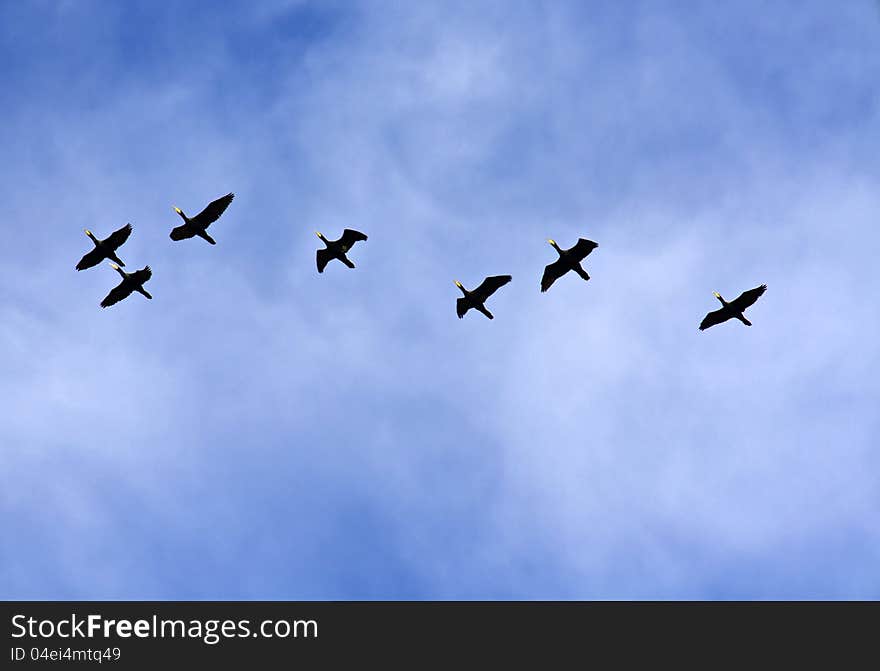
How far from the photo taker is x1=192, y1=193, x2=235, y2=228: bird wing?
8094 cm

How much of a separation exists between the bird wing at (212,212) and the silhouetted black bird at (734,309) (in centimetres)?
3510

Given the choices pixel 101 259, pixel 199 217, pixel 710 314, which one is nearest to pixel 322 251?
pixel 199 217

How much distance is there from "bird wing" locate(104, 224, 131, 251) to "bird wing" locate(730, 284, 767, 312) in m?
43.4

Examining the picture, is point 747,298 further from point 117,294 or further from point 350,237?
point 117,294

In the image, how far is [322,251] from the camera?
84938mm

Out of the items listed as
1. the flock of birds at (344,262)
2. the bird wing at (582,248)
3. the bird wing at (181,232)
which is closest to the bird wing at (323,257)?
the flock of birds at (344,262)

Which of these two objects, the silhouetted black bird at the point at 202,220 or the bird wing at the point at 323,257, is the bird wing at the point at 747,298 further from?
the silhouetted black bird at the point at 202,220

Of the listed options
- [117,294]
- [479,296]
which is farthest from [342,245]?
[117,294]

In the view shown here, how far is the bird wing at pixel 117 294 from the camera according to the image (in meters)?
85.6

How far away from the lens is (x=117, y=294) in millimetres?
85938

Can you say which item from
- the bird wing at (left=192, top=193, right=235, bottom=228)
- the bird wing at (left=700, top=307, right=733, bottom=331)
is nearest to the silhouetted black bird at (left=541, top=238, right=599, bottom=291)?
the bird wing at (left=700, top=307, right=733, bottom=331)
